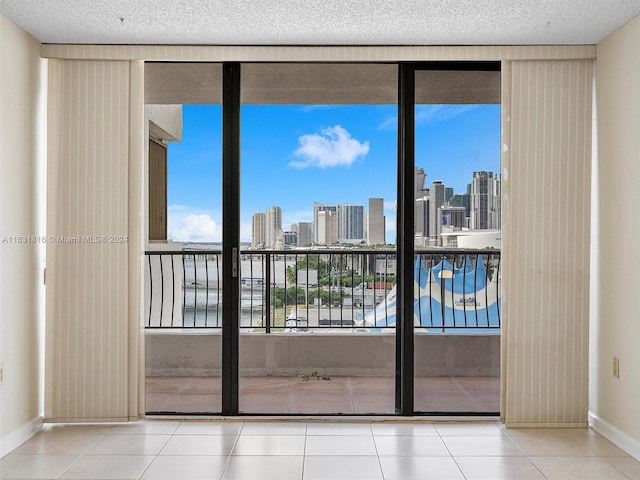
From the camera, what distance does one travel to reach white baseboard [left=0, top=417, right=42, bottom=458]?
132 inches

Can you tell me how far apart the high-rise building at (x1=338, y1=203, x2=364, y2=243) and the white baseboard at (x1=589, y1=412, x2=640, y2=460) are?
1.86 metres

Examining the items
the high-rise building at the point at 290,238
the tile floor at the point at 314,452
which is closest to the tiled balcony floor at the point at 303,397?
the tile floor at the point at 314,452

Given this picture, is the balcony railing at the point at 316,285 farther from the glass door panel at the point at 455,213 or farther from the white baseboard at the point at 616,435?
the white baseboard at the point at 616,435

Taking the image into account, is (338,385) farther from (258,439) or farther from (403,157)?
(403,157)

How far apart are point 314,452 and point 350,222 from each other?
4.70 ft

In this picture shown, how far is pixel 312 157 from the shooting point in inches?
157

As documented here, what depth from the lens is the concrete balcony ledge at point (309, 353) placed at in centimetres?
401

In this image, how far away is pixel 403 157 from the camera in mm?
3975

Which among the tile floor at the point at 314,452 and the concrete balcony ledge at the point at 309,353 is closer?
the tile floor at the point at 314,452

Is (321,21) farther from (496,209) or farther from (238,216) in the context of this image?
(496,209)

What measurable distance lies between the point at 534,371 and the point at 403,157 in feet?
5.19

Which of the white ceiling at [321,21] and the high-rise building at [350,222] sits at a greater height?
the white ceiling at [321,21]

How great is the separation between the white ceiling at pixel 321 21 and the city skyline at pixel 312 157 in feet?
1.47

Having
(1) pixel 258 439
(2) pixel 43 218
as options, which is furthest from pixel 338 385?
(2) pixel 43 218
